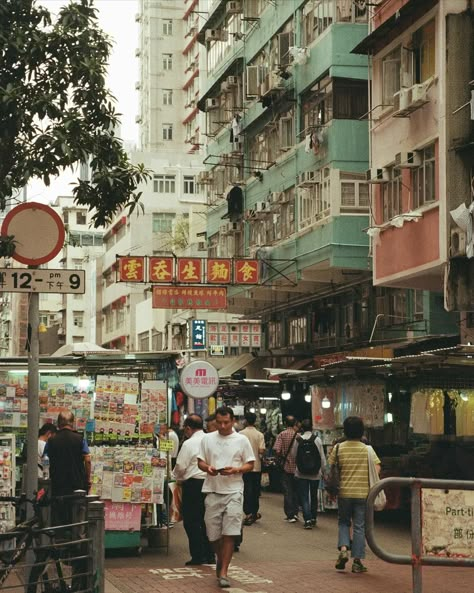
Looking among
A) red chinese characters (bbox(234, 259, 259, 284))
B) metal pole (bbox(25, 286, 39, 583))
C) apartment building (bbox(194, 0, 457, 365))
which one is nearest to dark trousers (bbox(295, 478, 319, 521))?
apartment building (bbox(194, 0, 457, 365))

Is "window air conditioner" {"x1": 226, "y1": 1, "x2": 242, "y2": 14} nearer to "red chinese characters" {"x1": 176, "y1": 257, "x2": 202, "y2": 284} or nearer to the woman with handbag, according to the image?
"red chinese characters" {"x1": 176, "y1": 257, "x2": 202, "y2": 284}

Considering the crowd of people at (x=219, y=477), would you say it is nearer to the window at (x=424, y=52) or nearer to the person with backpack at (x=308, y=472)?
the person with backpack at (x=308, y=472)

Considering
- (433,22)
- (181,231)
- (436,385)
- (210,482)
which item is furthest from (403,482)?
(181,231)

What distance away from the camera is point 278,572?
14352 millimetres

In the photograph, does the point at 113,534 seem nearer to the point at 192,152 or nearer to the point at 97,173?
the point at 97,173

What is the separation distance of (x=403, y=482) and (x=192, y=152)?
75.9 meters

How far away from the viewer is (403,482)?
9.78 m

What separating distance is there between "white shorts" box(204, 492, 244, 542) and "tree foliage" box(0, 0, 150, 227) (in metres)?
3.33

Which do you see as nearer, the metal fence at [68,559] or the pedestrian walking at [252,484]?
the metal fence at [68,559]

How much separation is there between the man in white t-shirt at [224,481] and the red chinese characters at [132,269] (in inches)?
773

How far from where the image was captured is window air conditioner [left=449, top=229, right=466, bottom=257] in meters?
23.6

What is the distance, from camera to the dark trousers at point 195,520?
1508 cm

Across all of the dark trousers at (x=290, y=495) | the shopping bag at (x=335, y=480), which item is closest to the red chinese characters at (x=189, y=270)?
the dark trousers at (x=290, y=495)

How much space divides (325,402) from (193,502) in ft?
37.6
